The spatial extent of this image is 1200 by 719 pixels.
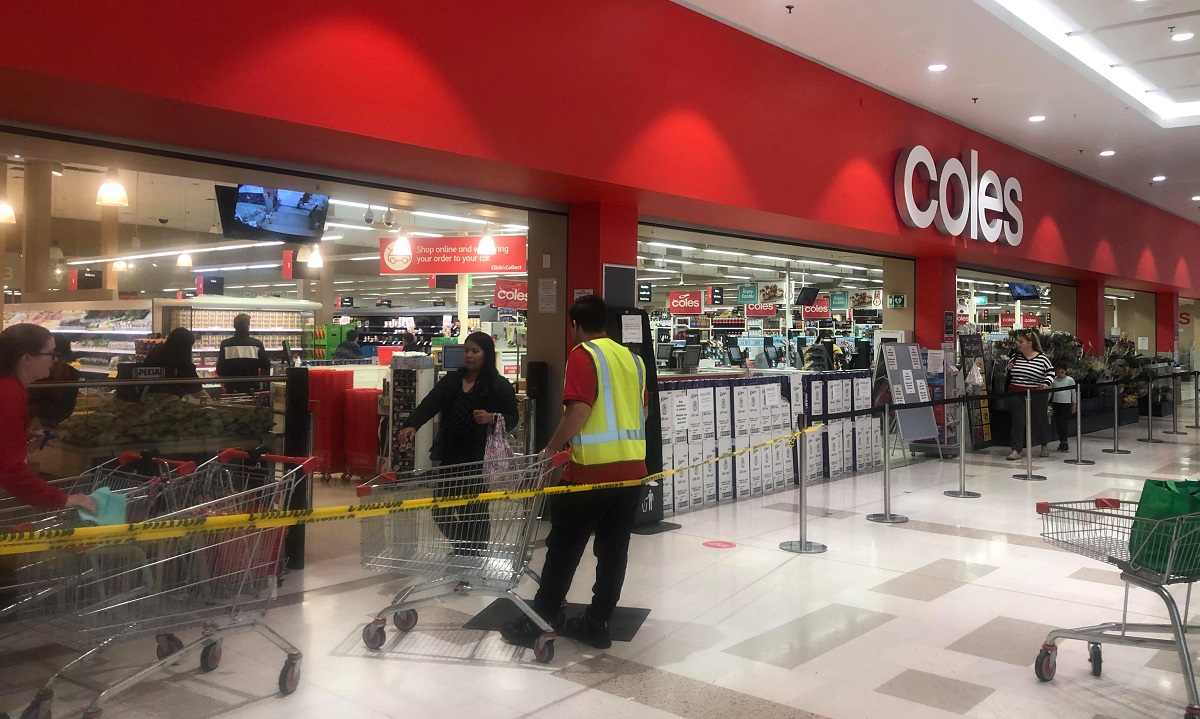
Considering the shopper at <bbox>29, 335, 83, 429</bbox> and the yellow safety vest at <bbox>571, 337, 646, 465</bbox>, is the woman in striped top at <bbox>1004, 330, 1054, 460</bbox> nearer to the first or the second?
the yellow safety vest at <bbox>571, 337, 646, 465</bbox>

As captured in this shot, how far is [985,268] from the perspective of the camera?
1307 centimetres

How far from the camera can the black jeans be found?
4.14 m

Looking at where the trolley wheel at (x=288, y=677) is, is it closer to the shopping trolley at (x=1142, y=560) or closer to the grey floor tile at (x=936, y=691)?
the grey floor tile at (x=936, y=691)

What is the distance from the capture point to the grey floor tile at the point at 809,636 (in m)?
4.08

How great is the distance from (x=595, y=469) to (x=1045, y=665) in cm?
213

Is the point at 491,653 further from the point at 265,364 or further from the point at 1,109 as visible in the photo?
the point at 265,364

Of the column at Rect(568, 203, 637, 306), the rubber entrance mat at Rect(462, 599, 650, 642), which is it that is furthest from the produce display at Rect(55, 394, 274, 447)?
the column at Rect(568, 203, 637, 306)

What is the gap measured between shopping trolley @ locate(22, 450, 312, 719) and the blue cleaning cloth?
5.4 inches

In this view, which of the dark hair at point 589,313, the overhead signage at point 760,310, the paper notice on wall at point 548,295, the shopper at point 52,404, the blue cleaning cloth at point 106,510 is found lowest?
the blue cleaning cloth at point 106,510

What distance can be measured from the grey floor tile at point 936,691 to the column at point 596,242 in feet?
12.5

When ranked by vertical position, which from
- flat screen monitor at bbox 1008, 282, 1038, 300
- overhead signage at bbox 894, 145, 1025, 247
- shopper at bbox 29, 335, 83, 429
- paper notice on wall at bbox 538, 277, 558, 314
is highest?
overhead signage at bbox 894, 145, 1025, 247

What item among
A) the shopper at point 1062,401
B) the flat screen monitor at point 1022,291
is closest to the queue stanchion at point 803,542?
the shopper at point 1062,401

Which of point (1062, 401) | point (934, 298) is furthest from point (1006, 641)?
point (1062, 401)

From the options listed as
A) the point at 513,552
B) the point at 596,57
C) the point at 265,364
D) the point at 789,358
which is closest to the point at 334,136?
the point at 596,57
